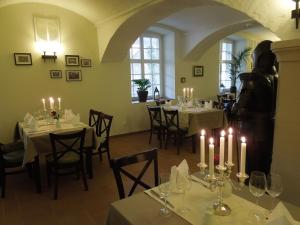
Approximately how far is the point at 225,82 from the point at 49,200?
694cm

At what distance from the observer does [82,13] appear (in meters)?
4.61

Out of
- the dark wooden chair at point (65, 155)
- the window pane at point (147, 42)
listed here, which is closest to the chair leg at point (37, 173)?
the dark wooden chair at point (65, 155)

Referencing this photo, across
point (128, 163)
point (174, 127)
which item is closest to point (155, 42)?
point (174, 127)

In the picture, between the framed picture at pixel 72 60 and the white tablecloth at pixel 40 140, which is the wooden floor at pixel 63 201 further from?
the framed picture at pixel 72 60

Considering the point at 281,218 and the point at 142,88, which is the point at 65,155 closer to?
the point at 281,218

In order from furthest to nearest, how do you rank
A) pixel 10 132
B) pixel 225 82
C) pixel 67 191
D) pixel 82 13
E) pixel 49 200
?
pixel 225 82
pixel 82 13
pixel 10 132
pixel 67 191
pixel 49 200

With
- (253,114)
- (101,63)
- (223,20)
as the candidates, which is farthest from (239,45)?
(253,114)

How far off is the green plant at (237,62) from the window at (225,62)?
165 millimetres

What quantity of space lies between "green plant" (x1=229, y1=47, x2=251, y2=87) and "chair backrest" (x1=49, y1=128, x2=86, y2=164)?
6.27 m

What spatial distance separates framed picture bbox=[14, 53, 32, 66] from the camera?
424cm

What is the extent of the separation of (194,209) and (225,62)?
7.54 metres

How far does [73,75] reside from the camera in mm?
4836

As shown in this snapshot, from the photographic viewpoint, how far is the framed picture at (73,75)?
4781 mm

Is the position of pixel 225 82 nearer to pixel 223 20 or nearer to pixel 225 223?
pixel 223 20
